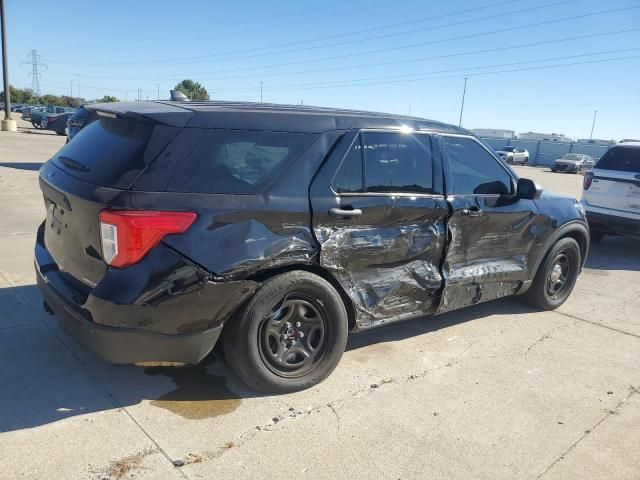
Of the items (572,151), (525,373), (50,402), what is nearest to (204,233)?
(50,402)

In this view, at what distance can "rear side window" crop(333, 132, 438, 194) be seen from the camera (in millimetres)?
3531

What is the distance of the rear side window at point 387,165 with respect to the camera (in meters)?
3.53

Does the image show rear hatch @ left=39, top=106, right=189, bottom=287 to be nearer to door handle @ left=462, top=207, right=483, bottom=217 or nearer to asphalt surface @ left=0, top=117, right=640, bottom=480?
asphalt surface @ left=0, top=117, right=640, bottom=480

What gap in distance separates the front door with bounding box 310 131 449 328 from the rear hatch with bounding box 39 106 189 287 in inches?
41.5

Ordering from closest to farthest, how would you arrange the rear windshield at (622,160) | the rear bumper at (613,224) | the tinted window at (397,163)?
1. the tinted window at (397,163)
2. the rear bumper at (613,224)
3. the rear windshield at (622,160)

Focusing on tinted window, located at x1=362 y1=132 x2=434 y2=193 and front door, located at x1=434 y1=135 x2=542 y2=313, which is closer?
tinted window, located at x1=362 y1=132 x2=434 y2=193

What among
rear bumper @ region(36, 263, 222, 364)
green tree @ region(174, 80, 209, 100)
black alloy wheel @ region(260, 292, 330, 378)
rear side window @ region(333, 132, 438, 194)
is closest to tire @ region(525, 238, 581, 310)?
rear side window @ region(333, 132, 438, 194)

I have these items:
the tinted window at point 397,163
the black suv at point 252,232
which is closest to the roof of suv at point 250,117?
the black suv at point 252,232

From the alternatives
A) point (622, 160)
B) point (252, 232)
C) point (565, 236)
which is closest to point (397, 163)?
point (252, 232)

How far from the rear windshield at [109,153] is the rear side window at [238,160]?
0.26 metres

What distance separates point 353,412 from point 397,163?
1.76 m

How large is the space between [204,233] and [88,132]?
125 cm

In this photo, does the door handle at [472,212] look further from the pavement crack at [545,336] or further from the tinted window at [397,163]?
the pavement crack at [545,336]

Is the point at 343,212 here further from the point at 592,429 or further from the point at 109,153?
the point at 592,429
